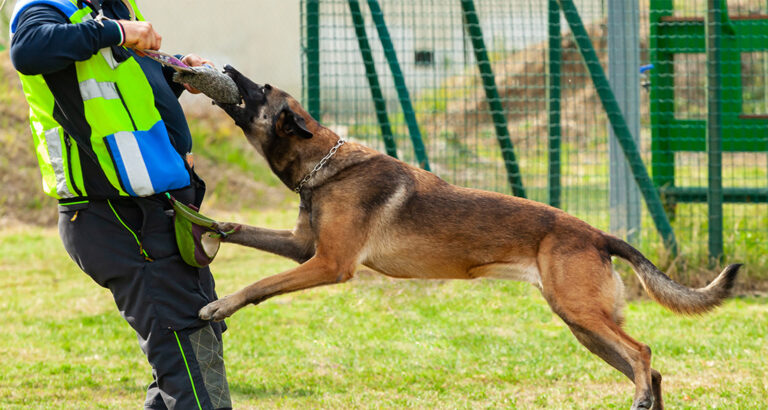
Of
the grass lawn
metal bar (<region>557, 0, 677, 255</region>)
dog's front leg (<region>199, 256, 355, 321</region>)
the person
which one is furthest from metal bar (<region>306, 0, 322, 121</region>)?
the person

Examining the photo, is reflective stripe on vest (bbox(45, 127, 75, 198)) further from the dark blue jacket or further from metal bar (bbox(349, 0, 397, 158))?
metal bar (bbox(349, 0, 397, 158))

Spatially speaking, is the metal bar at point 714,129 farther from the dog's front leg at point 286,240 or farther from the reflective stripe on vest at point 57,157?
the reflective stripe on vest at point 57,157

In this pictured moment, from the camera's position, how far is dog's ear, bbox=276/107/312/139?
3.85 m

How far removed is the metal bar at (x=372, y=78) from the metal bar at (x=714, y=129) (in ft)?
9.22

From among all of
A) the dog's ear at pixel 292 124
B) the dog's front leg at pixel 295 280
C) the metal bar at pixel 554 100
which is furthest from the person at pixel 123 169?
the metal bar at pixel 554 100

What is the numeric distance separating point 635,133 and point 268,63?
6868 millimetres

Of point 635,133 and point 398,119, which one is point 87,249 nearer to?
point 398,119

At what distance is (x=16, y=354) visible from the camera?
5.78m

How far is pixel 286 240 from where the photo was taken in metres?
3.88

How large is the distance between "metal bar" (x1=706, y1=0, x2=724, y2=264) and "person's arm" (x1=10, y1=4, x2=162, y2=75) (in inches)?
227

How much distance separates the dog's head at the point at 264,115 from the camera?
12.8 feet

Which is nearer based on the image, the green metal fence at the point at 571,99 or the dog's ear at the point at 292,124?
the dog's ear at the point at 292,124

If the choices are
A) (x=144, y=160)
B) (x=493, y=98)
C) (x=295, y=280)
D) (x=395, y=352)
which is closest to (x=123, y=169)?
(x=144, y=160)

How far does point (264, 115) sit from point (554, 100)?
3867 millimetres
